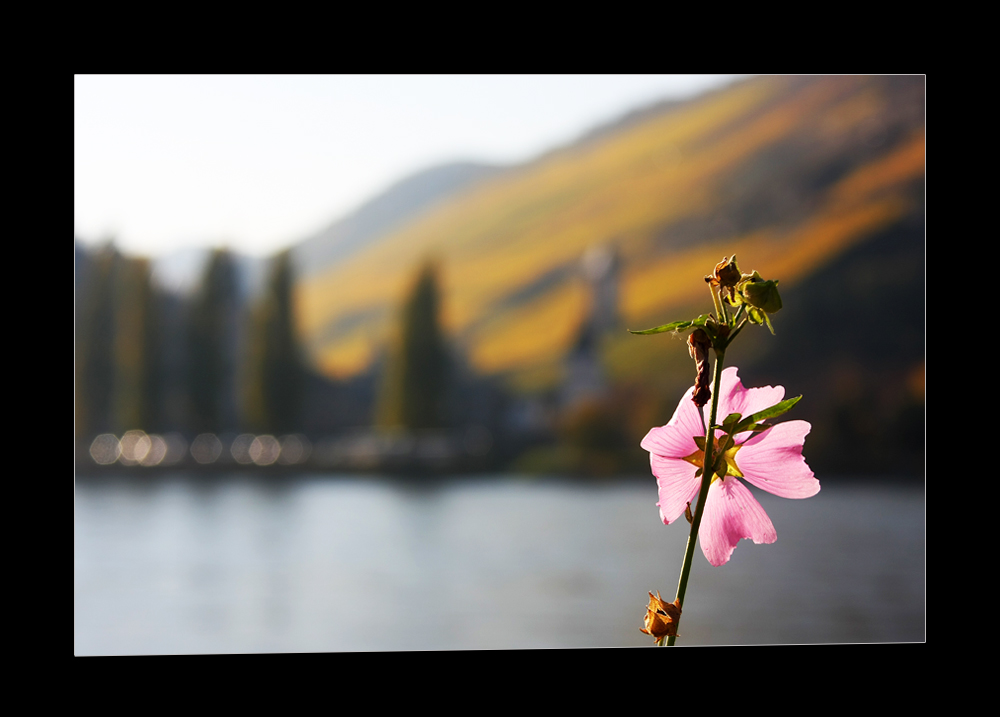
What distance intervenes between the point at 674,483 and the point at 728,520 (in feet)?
0.06

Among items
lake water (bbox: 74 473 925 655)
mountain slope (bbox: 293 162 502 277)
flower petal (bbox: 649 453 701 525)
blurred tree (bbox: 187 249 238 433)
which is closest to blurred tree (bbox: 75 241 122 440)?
lake water (bbox: 74 473 925 655)

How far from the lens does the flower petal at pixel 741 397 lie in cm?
25

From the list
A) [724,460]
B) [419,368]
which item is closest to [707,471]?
[724,460]

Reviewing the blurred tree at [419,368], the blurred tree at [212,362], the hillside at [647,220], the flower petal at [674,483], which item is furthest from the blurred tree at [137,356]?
the flower petal at [674,483]

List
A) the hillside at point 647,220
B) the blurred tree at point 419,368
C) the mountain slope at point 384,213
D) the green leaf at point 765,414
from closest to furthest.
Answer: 1. the green leaf at point 765,414
2. the hillside at point 647,220
3. the mountain slope at point 384,213
4. the blurred tree at point 419,368

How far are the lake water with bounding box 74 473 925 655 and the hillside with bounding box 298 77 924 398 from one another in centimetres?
137

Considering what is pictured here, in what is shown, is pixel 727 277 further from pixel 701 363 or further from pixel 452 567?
pixel 452 567

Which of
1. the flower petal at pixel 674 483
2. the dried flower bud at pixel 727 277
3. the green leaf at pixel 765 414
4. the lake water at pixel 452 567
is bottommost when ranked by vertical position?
the lake water at pixel 452 567

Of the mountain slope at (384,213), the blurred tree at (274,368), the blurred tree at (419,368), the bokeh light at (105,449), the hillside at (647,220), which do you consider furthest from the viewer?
the blurred tree at (419,368)

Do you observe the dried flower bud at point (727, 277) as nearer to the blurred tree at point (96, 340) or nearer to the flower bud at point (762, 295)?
the flower bud at point (762, 295)

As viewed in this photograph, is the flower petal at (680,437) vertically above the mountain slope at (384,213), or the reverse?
the mountain slope at (384,213)

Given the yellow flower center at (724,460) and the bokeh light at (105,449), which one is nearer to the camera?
the yellow flower center at (724,460)
